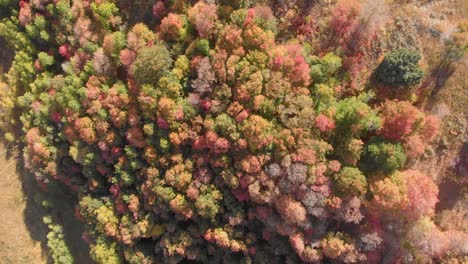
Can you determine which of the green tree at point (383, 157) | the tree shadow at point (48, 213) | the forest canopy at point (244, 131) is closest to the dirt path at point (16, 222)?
the tree shadow at point (48, 213)

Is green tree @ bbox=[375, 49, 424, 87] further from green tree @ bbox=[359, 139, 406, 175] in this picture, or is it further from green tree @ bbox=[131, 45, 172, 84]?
green tree @ bbox=[131, 45, 172, 84]

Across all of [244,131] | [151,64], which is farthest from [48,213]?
[244,131]

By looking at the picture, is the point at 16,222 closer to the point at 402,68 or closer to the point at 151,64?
the point at 151,64

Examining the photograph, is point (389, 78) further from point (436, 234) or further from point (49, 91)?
point (49, 91)

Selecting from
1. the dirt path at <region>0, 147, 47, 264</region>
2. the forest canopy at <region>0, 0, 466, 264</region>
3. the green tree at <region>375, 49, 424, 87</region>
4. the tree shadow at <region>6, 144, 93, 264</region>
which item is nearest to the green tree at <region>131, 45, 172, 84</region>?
the forest canopy at <region>0, 0, 466, 264</region>

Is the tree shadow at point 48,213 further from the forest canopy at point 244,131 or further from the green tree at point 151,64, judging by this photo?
the green tree at point 151,64

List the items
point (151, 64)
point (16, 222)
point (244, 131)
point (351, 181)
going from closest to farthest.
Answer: point (351, 181)
point (244, 131)
point (151, 64)
point (16, 222)
